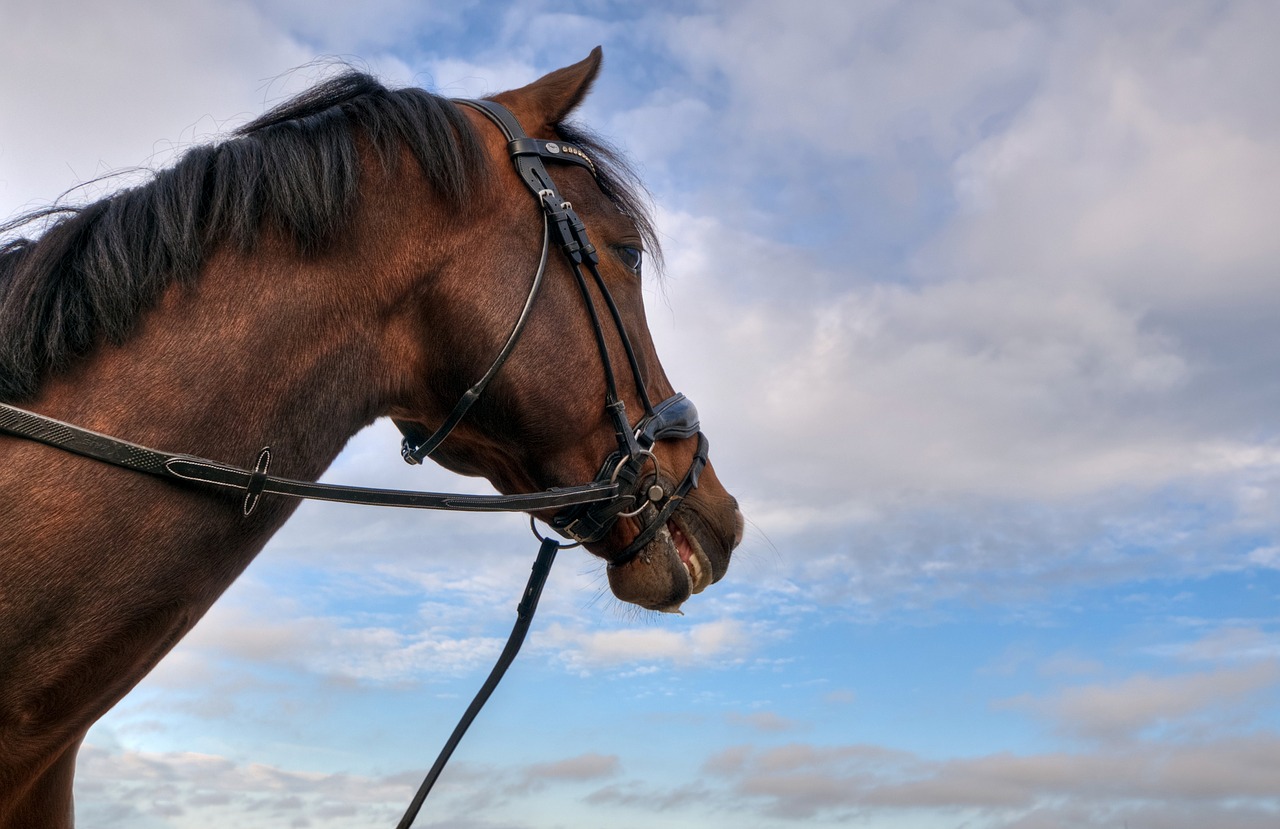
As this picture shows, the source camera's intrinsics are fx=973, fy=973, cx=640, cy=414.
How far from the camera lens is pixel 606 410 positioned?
3.87m

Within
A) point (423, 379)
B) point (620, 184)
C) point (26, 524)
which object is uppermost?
point (620, 184)

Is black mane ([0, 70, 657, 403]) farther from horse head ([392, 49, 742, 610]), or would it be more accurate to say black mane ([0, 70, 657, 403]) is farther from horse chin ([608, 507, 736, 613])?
horse chin ([608, 507, 736, 613])

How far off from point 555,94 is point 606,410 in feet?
4.78

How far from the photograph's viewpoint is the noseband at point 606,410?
12.5 feet

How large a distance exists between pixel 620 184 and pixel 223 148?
65.1 inches

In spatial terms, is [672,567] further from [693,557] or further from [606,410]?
[606,410]

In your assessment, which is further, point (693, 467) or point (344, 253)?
point (693, 467)

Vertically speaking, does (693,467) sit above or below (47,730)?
above

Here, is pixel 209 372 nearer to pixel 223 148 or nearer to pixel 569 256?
pixel 223 148

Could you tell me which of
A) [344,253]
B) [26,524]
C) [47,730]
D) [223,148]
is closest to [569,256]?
[344,253]

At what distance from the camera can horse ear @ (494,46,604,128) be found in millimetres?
4215

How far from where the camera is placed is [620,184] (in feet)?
14.3

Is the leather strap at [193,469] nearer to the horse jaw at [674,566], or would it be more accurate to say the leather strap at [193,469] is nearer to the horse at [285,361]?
the horse at [285,361]

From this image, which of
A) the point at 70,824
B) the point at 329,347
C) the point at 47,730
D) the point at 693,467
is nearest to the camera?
the point at 47,730
